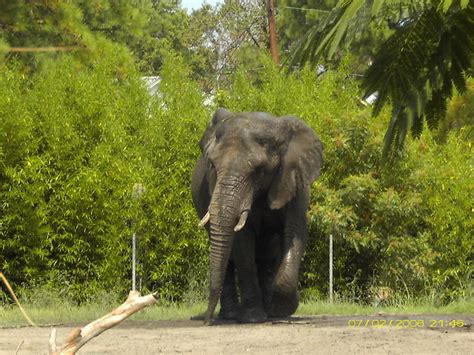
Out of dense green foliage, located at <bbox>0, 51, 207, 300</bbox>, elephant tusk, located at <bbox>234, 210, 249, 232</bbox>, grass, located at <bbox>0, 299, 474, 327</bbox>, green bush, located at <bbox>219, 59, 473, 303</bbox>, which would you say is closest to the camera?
elephant tusk, located at <bbox>234, 210, 249, 232</bbox>

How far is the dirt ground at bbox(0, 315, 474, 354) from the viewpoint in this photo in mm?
10383

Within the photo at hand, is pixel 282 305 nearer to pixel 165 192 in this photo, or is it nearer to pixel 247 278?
pixel 247 278

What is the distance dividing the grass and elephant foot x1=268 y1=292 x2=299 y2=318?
55.3 inches

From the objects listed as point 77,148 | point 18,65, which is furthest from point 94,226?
point 18,65

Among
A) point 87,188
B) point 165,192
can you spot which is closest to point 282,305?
point 87,188

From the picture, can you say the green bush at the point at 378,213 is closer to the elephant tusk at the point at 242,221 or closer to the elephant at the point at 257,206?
the elephant at the point at 257,206

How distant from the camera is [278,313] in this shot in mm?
13367

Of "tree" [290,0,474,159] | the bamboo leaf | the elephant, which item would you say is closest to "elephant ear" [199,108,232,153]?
the elephant

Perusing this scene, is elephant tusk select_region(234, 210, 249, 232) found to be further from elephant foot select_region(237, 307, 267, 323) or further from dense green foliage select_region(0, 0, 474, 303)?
dense green foliage select_region(0, 0, 474, 303)

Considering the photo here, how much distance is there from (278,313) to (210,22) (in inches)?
1498

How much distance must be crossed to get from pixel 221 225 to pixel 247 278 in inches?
32.0

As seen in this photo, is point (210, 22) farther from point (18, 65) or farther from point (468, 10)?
point (468, 10)

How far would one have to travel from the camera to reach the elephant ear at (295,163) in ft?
41.9
